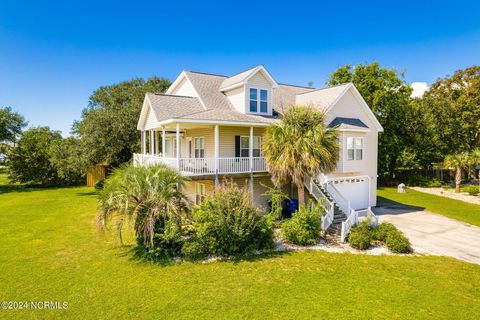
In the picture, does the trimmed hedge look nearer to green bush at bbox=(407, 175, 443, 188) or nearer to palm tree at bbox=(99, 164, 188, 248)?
palm tree at bbox=(99, 164, 188, 248)

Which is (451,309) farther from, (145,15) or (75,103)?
(75,103)

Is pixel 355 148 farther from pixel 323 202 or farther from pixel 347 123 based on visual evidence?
pixel 323 202

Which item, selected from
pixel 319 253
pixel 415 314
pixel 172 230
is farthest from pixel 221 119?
pixel 415 314

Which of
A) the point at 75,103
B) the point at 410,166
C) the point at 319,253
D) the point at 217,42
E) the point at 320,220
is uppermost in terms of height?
the point at 217,42

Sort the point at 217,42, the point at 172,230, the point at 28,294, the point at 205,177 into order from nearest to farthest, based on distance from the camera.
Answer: the point at 28,294
the point at 172,230
the point at 205,177
the point at 217,42

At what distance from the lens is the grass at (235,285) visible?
7508 mm

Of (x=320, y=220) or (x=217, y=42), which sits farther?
(x=217, y=42)

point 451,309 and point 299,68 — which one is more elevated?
point 299,68

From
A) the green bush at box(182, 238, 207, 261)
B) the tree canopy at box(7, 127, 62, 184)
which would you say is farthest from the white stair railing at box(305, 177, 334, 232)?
the tree canopy at box(7, 127, 62, 184)

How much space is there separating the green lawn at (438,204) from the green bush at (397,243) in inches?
340

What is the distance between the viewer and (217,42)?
28.8m

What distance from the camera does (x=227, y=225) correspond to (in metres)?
11.3

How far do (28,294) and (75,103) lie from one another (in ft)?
109

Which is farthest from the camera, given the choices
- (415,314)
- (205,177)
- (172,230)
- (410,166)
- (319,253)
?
(410,166)
